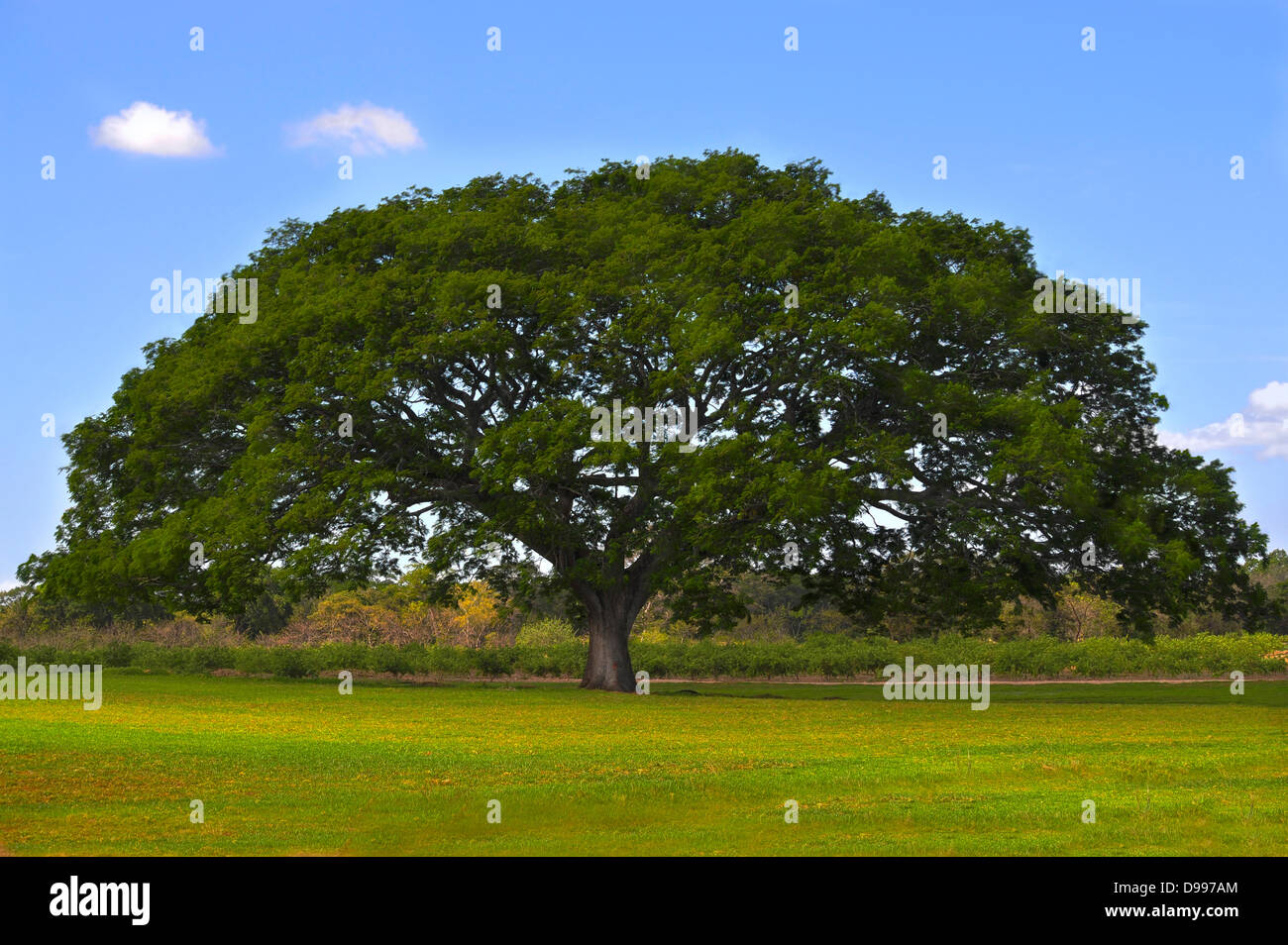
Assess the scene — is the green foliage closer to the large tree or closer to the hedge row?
the hedge row

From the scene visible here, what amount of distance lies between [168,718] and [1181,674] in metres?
40.8

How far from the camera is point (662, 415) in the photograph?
33500 millimetres

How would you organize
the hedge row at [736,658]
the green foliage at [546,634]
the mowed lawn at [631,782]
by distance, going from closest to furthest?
the mowed lawn at [631,782] < the hedge row at [736,658] < the green foliage at [546,634]

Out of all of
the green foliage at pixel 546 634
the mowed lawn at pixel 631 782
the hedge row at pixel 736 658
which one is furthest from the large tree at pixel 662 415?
the green foliage at pixel 546 634

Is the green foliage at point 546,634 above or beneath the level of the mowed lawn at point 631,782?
beneath

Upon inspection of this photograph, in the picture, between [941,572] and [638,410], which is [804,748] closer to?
[638,410]

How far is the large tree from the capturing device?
104 feet

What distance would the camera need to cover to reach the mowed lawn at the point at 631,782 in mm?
11320

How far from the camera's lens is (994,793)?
46.9 ft

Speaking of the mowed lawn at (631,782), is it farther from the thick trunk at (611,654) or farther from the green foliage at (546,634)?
the green foliage at (546,634)

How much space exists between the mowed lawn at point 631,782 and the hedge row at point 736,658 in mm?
20921

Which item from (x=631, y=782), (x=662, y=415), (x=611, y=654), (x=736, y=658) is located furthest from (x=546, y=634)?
(x=631, y=782)

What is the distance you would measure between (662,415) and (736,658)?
2000 centimetres

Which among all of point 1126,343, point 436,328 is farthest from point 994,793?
point 1126,343
